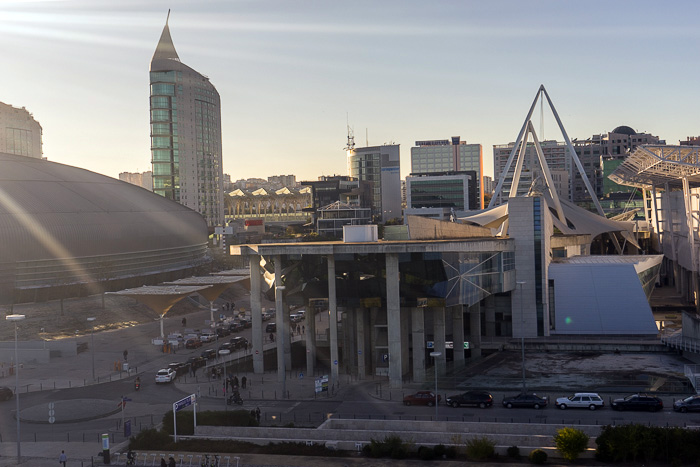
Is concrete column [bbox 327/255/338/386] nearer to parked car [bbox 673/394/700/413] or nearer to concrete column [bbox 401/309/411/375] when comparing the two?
concrete column [bbox 401/309/411/375]

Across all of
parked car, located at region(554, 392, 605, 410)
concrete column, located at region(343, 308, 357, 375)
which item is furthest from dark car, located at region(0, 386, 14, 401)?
parked car, located at region(554, 392, 605, 410)

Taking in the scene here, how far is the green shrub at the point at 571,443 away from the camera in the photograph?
34.4m

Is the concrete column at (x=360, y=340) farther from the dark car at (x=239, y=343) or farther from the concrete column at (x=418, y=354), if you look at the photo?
the dark car at (x=239, y=343)

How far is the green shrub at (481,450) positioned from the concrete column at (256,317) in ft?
91.2

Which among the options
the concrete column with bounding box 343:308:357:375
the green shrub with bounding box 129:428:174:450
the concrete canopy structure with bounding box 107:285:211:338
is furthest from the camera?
the concrete canopy structure with bounding box 107:285:211:338

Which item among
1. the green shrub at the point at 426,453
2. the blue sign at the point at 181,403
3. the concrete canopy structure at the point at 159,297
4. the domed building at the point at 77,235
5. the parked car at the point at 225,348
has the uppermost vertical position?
the domed building at the point at 77,235

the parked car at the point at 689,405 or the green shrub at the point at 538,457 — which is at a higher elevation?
the parked car at the point at 689,405

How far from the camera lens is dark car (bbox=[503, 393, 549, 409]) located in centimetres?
4541

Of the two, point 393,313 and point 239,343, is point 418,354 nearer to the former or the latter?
point 393,313

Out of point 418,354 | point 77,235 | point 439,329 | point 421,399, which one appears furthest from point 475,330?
point 77,235

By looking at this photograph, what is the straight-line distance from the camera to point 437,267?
55906 mm

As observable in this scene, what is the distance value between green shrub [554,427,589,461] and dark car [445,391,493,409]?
11442 mm

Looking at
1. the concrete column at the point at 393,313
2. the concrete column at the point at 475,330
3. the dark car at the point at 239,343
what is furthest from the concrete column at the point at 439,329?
the dark car at the point at 239,343

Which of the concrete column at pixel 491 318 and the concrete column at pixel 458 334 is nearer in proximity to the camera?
the concrete column at pixel 458 334
